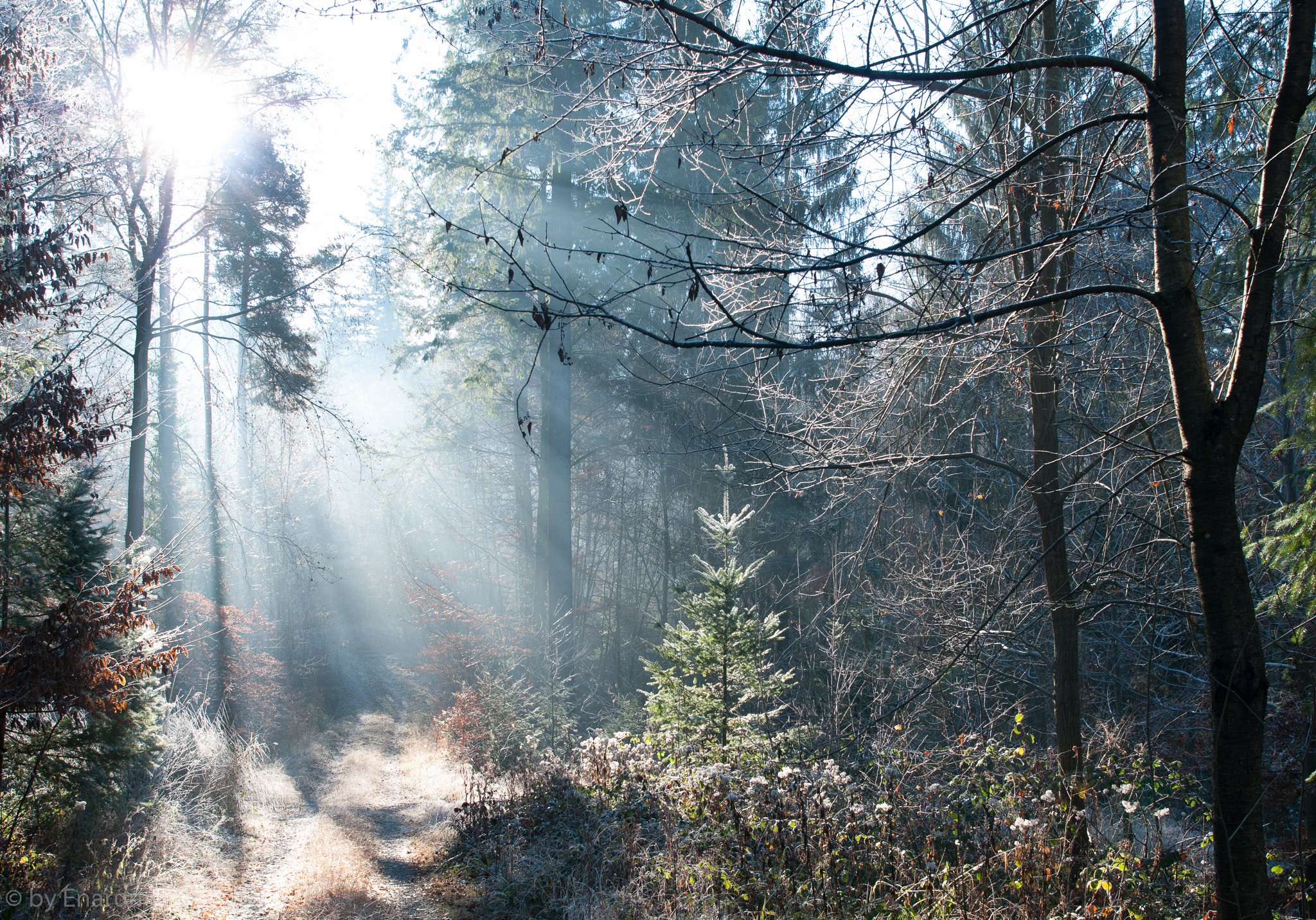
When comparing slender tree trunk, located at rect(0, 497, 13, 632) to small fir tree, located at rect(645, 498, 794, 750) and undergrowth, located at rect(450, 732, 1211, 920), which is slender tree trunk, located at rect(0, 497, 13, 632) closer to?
undergrowth, located at rect(450, 732, 1211, 920)

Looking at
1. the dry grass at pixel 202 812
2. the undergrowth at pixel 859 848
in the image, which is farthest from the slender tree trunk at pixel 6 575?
the undergrowth at pixel 859 848

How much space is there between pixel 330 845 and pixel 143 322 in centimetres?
757

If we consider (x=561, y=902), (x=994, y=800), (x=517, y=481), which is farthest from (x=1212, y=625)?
(x=517, y=481)

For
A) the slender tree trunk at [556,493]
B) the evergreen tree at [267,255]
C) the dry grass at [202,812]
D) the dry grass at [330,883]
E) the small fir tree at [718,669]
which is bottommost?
the dry grass at [330,883]

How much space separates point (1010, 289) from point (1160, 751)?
8.71m

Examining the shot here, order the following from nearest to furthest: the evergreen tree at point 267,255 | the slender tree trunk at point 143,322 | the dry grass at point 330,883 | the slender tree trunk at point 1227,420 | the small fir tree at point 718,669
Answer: the slender tree trunk at point 1227,420 < the dry grass at point 330,883 < the small fir tree at point 718,669 < the slender tree trunk at point 143,322 < the evergreen tree at point 267,255

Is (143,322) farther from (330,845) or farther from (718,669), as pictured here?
(718,669)

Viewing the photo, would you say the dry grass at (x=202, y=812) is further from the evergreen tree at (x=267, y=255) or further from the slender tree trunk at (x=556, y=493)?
the slender tree trunk at (x=556, y=493)

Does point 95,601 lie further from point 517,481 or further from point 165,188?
point 517,481

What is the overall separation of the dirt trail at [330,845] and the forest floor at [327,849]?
17 mm

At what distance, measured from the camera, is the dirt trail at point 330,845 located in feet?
21.8

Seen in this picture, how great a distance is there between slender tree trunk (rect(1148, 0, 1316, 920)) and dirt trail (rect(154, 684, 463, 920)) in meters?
6.22

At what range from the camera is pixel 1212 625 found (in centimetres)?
296

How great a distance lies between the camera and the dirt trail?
21.8ft
